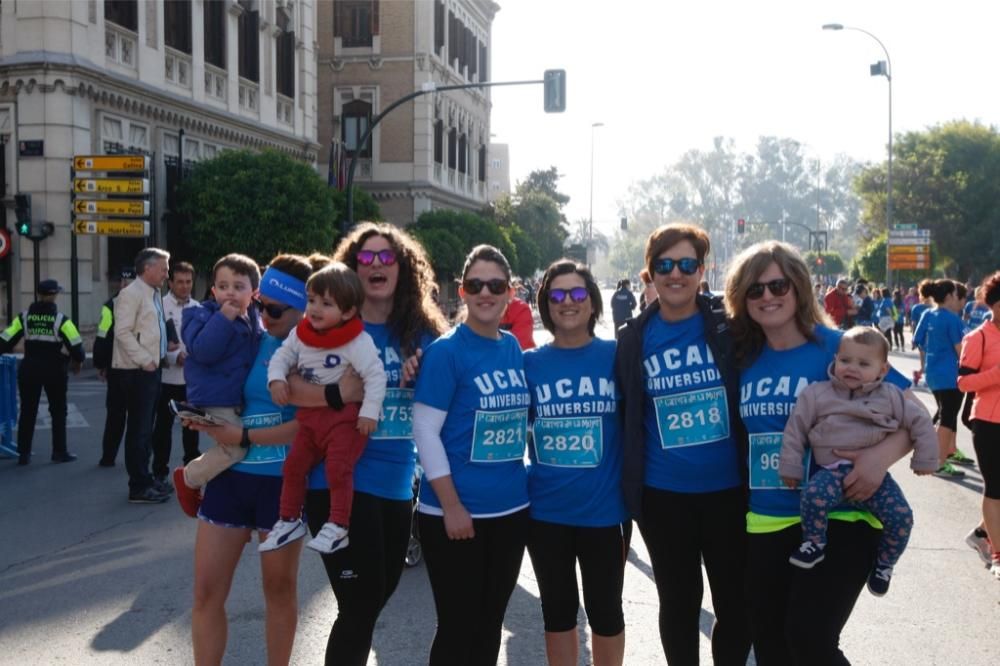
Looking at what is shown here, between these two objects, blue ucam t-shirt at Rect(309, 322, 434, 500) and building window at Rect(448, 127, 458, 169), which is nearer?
blue ucam t-shirt at Rect(309, 322, 434, 500)

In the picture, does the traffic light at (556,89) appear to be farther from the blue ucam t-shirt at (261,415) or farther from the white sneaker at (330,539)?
the white sneaker at (330,539)

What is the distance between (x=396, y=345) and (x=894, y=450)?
5.98 ft

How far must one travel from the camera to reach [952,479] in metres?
9.84

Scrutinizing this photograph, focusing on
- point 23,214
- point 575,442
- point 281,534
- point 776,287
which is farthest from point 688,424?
point 23,214

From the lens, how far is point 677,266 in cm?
394

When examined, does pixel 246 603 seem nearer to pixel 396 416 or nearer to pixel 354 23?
pixel 396 416

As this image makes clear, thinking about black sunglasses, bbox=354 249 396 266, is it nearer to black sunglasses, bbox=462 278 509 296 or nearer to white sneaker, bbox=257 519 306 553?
black sunglasses, bbox=462 278 509 296

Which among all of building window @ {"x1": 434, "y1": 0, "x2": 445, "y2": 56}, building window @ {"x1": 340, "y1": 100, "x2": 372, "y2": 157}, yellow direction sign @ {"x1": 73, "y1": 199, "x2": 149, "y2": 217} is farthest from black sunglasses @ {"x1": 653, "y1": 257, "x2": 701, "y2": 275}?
building window @ {"x1": 434, "y1": 0, "x2": 445, "y2": 56}

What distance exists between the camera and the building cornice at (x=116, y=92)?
65.5 ft

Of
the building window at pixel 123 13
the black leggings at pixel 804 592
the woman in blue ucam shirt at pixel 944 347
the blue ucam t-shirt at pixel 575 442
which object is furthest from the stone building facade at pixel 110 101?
the black leggings at pixel 804 592

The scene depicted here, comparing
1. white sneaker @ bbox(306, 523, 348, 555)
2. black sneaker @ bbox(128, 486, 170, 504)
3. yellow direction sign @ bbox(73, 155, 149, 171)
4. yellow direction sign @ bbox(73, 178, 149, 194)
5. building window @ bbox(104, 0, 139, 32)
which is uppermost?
building window @ bbox(104, 0, 139, 32)

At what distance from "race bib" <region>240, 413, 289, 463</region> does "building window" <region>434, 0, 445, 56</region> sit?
40.0 meters

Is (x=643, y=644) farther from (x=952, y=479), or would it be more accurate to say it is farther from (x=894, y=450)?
(x=952, y=479)

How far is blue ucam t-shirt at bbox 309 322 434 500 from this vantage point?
386 cm
